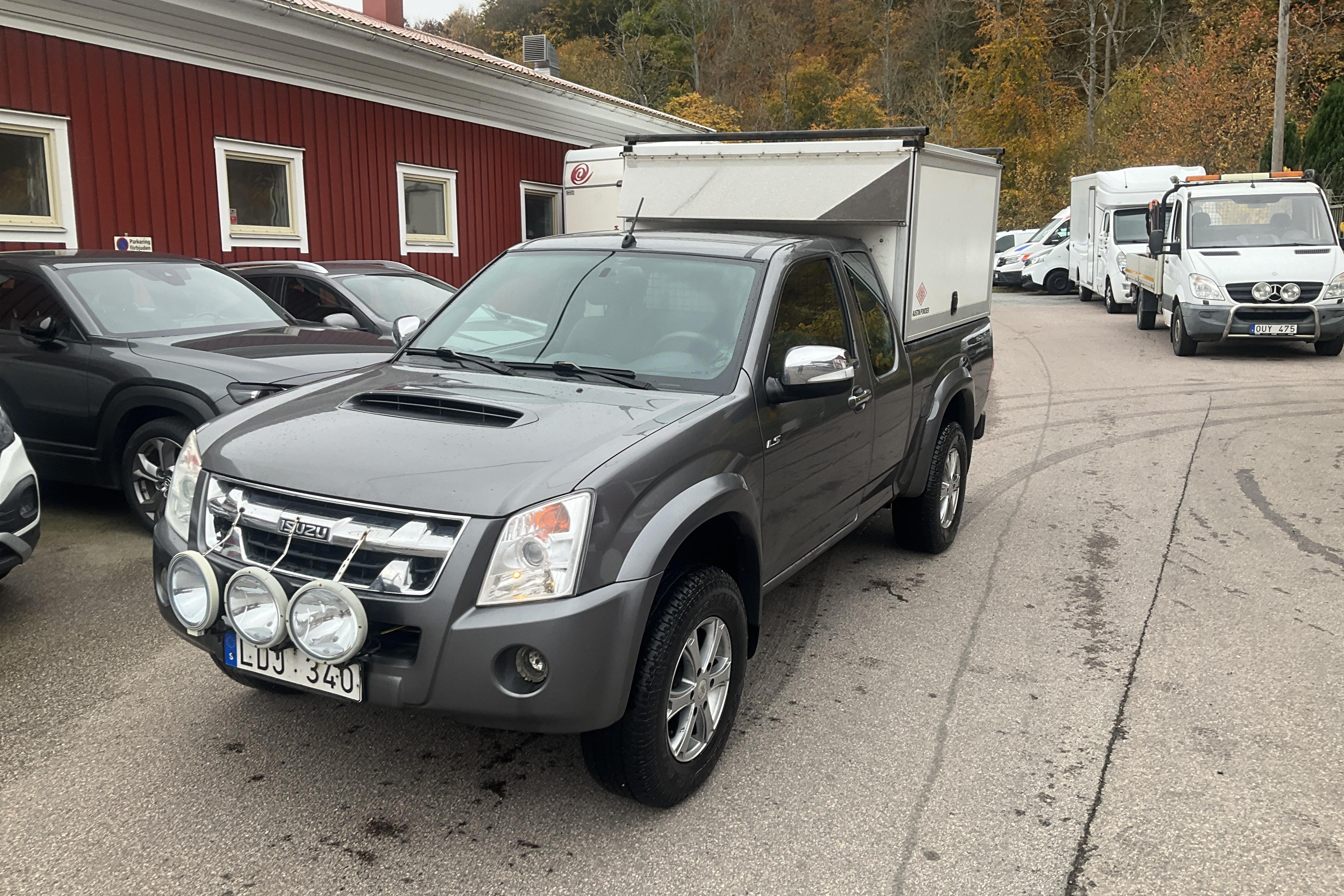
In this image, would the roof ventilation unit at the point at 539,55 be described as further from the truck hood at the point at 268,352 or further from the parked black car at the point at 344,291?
the truck hood at the point at 268,352

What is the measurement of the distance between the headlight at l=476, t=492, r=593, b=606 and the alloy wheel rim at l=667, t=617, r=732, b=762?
0.50 metres

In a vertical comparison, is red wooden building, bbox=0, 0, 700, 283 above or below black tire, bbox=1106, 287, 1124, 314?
above

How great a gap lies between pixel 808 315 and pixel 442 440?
1806 mm

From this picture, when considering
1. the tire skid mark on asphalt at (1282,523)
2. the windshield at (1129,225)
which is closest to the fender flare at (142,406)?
the tire skid mark on asphalt at (1282,523)

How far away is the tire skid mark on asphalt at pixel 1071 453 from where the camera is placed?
7.45 meters

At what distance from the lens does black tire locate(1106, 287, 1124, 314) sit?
2188cm

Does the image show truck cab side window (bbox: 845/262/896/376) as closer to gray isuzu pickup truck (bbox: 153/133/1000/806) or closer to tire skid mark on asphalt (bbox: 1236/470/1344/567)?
gray isuzu pickup truck (bbox: 153/133/1000/806)

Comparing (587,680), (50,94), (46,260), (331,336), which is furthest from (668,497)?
(50,94)

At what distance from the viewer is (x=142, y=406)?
20.4 feet

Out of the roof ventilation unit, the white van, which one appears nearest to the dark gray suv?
the roof ventilation unit

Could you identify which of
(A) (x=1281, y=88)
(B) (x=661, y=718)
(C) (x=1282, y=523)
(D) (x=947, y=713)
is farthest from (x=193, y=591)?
(A) (x=1281, y=88)

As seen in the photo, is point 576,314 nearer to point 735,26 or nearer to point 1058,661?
point 1058,661

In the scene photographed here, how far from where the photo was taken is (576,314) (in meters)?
4.30

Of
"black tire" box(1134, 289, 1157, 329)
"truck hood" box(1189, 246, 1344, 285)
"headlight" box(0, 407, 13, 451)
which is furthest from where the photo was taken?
"black tire" box(1134, 289, 1157, 329)
